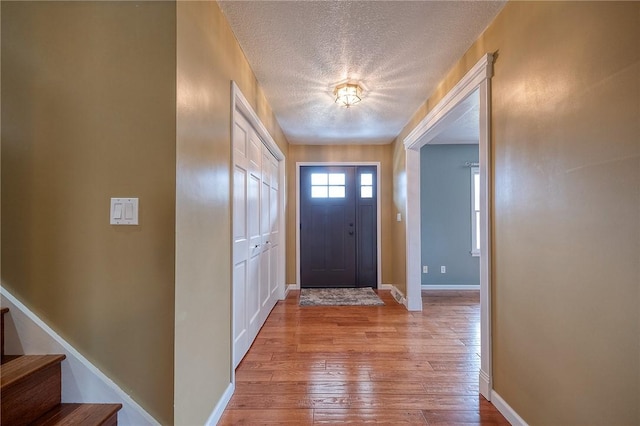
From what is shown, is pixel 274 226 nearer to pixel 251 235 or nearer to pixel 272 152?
pixel 272 152

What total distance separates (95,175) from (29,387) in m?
0.85

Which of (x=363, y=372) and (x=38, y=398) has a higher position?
(x=38, y=398)

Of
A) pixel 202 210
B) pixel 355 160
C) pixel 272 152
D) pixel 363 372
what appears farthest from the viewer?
pixel 355 160

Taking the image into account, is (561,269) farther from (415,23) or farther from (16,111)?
(16,111)

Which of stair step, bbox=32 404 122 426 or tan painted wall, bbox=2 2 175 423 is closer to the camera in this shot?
stair step, bbox=32 404 122 426

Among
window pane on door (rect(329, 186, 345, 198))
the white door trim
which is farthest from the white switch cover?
window pane on door (rect(329, 186, 345, 198))

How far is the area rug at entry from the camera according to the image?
3.93 meters

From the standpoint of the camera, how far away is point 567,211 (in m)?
1.23

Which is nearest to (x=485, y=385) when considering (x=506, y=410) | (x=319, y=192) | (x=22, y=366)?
(x=506, y=410)

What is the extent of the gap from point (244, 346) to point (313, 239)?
2.56m

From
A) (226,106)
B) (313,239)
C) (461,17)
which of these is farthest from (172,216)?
(313,239)

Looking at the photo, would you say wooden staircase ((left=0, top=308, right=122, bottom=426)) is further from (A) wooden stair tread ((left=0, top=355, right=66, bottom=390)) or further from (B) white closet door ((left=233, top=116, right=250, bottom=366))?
(B) white closet door ((left=233, top=116, right=250, bottom=366))

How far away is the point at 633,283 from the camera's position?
0.97 m

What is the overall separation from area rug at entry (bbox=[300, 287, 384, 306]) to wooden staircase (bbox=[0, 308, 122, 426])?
2.83 m
